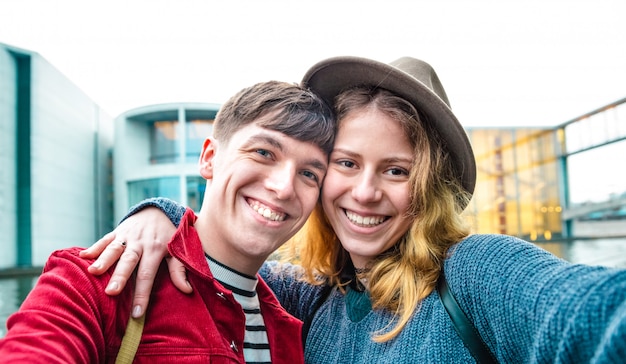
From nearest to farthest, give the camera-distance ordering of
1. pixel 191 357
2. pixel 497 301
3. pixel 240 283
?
pixel 497 301 → pixel 191 357 → pixel 240 283

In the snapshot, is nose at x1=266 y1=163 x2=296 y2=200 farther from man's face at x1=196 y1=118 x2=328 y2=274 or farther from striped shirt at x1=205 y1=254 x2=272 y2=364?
striped shirt at x1=205 y1=254 x2=272 y2=364

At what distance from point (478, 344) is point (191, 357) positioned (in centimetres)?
92

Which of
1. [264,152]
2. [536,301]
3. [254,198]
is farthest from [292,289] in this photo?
[536,301]

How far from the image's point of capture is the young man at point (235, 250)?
1398 millimetres

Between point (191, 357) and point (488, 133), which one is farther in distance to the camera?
point (488, 133)

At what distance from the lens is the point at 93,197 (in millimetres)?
31656

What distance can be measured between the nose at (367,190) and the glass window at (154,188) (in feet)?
86.3

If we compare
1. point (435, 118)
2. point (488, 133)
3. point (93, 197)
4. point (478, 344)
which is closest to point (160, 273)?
point (478, 344)

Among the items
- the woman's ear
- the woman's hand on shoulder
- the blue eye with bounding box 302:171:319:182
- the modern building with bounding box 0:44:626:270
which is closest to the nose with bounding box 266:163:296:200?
the blue eye with bounding box 302:171:319:182

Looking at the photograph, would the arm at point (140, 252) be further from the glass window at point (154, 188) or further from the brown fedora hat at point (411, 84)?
the glass window at point (154, 188)

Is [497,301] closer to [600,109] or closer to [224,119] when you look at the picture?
[224,119]

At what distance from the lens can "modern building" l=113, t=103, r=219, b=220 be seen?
2736 cm

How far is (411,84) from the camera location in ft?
6.61

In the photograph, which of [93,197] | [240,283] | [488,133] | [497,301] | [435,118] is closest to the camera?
[497,301]
